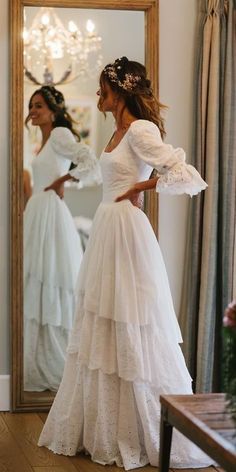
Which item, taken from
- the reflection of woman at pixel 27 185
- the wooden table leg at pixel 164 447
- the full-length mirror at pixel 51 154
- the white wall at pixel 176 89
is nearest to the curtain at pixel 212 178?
the white wall at pixel 176 89

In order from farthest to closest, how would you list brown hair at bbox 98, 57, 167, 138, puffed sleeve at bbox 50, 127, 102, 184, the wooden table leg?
puffed sleeve at bbox 50, 127, 102, 184, brown hair at bbox 98, 57, 167, 138, the wooden table leg

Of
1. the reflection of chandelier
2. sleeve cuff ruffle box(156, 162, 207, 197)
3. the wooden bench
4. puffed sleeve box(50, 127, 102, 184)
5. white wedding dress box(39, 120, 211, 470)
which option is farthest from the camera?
puffed sleeve box(50, 127, 102, 184)

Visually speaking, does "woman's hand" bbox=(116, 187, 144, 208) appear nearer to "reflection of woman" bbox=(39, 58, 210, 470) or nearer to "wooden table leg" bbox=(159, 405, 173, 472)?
"reflection of woman" bbox=(39, 58, 210, 470)

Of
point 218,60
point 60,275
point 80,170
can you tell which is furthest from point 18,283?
point 218,60

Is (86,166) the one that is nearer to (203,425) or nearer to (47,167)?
(47,167)

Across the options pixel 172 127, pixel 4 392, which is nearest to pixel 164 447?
pixel 4 392

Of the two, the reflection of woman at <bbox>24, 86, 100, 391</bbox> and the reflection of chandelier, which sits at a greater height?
the reflection of chandelier

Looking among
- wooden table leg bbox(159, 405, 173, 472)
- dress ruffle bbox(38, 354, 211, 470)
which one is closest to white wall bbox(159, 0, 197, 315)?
dress ruffle bbox(38, 354, 211, 470)

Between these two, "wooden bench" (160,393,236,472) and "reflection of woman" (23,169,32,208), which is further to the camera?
"reflection of woman" (23,169,32,208)

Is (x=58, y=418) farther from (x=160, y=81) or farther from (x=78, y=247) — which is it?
(x=160, y=81)

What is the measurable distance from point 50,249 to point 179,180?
1093 millimetres

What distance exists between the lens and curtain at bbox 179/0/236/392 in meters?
4.27

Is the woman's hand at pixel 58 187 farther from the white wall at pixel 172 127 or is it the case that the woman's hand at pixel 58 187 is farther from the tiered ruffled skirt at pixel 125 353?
the tiered ruffled skirt at pixel 125 353

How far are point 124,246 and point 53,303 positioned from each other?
88 cm
